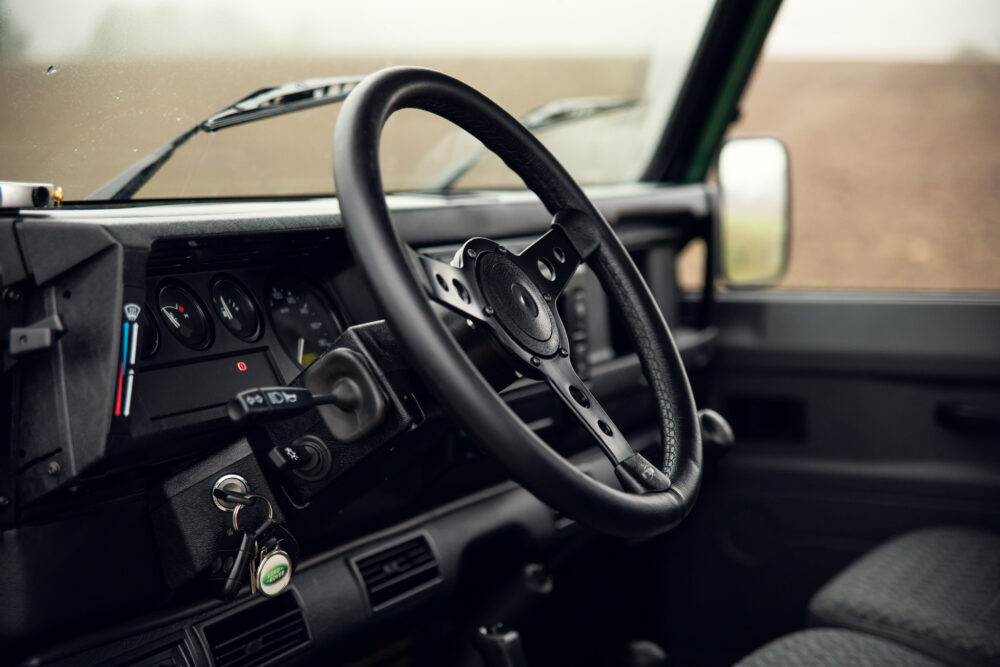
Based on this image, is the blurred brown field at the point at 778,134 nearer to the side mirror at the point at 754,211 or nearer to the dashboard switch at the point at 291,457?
the side mirror at the point at 754,211

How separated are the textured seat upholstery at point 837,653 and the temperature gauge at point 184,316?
3.00 feet

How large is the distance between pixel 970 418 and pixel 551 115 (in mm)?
1165

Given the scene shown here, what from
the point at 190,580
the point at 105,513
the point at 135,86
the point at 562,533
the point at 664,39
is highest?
the point at 135,86

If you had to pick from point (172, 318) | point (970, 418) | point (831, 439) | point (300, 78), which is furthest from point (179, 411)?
point (970, 418)

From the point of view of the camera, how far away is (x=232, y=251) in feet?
3.83

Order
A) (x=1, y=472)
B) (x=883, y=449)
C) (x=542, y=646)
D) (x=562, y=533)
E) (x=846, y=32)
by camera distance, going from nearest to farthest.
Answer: (x=1, y=472) → (x=562, y=533) → (x=542, y=646) → (x=883, y=449) → (x=846, y=32)

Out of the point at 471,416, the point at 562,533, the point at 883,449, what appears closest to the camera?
the point at 471,416

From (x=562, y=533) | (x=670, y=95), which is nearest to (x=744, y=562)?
(x=562, y=533)

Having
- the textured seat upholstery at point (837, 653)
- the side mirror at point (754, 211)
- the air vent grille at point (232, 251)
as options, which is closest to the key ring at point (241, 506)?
the air vent grille at point (232, 251)

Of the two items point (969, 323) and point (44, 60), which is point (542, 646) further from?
point (44, 60)

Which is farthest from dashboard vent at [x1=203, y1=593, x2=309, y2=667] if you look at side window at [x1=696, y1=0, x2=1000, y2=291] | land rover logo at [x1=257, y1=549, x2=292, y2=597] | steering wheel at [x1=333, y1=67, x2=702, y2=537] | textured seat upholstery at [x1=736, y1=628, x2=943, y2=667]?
side window at [x1=696, y1=0, x2=1000, y2=291]

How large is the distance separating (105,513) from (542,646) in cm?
120

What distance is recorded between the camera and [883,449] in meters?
2.18

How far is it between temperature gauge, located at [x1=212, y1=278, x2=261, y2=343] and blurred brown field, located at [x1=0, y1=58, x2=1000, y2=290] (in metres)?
0.25
